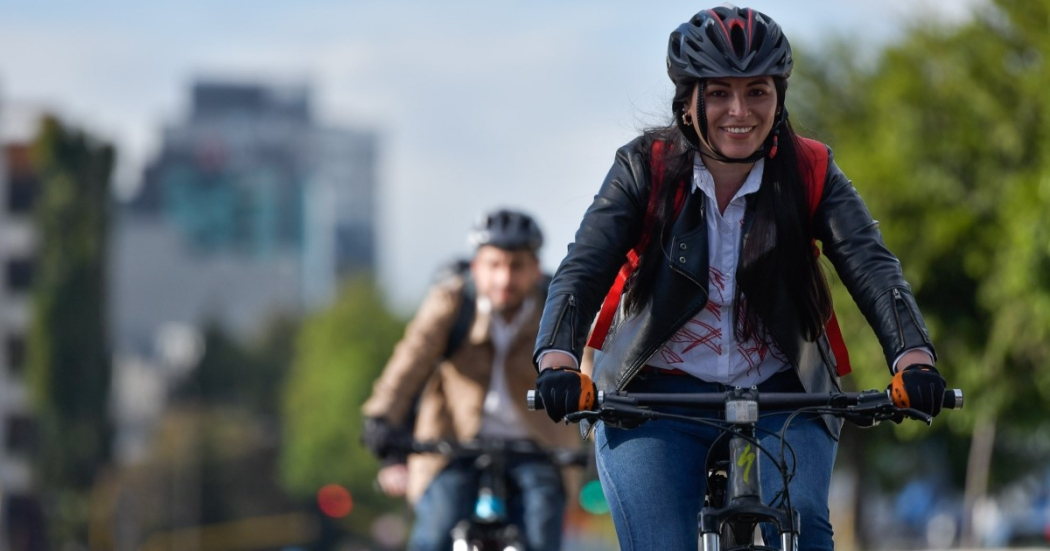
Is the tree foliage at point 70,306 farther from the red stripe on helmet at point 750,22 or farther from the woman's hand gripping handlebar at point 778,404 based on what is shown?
the woman's hand gripping handlebar at point 778,404

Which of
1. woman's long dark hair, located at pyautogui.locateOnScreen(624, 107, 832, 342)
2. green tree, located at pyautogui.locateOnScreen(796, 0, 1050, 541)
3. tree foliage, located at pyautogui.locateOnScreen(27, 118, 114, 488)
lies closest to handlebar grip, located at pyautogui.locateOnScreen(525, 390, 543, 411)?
woman's long dark hair, located at pyautogui.locateOnScreen(624, 107, 832, 342)

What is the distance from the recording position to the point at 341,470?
96250 mm

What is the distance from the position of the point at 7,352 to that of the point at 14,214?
6.28m

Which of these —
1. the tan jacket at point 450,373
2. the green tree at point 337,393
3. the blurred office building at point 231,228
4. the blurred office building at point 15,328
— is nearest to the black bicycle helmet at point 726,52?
the tan jacket at point 450,373

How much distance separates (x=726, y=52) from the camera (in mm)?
5164

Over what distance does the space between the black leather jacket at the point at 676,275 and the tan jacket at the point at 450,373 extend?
3.39 meters

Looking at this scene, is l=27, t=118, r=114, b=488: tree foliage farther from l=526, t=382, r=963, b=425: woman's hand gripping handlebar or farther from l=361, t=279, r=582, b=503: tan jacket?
l=526, t=382, r=963, b=425: woman's hand gripping handlebar

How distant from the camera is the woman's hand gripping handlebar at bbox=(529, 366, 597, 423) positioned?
4910mm

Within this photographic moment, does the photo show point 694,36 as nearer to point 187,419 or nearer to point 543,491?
point 543,491

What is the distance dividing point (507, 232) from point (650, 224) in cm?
348

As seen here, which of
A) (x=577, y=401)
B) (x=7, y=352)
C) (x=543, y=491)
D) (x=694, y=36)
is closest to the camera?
(x=577, y=401)

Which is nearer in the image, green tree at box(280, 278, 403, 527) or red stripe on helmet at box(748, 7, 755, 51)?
red stripe on helmet at box(748, 7, 755, 51)

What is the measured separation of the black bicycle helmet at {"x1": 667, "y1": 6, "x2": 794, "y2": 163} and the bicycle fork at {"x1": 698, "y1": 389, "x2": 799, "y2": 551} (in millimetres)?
708

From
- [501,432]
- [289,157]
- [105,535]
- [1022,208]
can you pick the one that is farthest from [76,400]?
[289,157]
